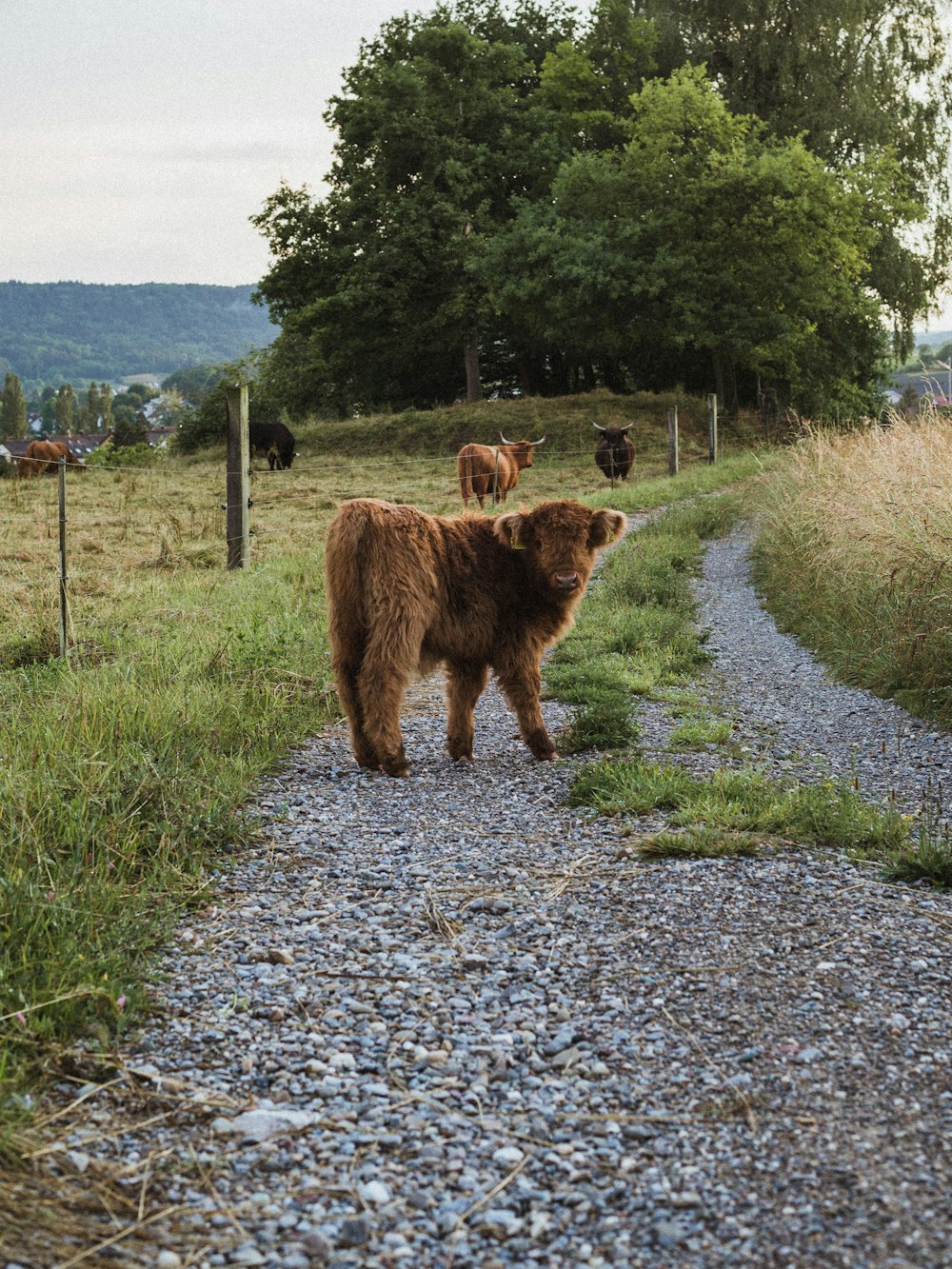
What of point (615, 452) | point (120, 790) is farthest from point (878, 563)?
point (615, 452)

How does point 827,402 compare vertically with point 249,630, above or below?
above

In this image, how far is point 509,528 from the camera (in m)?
5.83

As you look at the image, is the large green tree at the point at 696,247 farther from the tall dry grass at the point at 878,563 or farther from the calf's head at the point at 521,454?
the tall dry grass at the point at 878,563

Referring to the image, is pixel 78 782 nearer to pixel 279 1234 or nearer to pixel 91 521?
pixel 279 1234

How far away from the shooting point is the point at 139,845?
163 inches

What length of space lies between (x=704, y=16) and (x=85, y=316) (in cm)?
18521

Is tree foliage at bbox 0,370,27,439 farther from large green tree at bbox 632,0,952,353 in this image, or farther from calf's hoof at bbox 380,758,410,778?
calf's hoof at bbox 380,758,410,778

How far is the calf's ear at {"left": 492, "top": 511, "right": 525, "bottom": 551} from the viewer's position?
5.79 m

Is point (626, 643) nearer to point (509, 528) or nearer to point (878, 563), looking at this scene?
point (878, 563)

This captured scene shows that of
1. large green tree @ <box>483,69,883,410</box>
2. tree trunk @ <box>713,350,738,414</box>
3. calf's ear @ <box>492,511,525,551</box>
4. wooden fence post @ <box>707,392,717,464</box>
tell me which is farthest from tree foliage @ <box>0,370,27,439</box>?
calf's ear @ <box>492,511,525,551</box>

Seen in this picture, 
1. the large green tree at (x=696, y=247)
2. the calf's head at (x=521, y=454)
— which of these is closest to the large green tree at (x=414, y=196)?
the large green tree at (x=696, y=247)

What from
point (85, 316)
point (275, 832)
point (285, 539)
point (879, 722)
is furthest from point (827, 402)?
point (85, 316)

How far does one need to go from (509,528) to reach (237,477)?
513 cm

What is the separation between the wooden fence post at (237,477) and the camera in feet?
33.6
